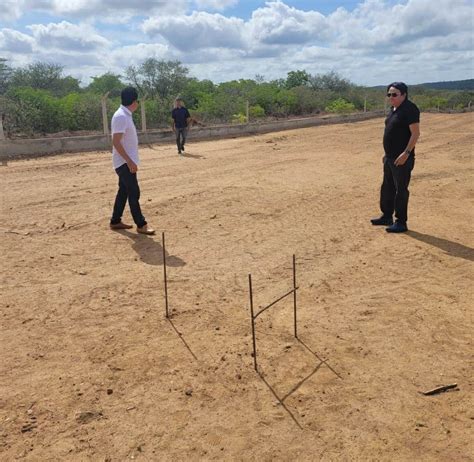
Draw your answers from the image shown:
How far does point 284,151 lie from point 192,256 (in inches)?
375

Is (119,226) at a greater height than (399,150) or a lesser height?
lesser

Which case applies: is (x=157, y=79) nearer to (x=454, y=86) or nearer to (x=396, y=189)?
(x=396, y=189)

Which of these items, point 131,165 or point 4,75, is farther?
point 4,75

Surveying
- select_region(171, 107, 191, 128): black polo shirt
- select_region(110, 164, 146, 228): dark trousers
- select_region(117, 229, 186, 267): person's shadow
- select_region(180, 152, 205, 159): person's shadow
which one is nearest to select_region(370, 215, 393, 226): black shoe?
select_region(117, 229, 186, 267): person's shadow

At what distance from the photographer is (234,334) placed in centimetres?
390

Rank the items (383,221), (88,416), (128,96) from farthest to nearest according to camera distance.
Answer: (383,221)
(128,96)
(88,416)

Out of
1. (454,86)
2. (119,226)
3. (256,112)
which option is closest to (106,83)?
(256,112)

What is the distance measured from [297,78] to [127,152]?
3743 centimetres

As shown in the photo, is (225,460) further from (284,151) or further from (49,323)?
(284,151)

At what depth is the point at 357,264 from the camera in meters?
5.39

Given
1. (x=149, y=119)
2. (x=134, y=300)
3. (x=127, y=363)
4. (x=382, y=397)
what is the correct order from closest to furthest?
1. (x=382, y=397)
2. (x=127, y=363)
3. (x=134, y=300)
4. (x=149, y=119)

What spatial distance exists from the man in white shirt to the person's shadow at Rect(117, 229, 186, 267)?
0.39 ft

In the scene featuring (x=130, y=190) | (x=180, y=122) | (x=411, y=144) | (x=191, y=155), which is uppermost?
(x=180, y=122)

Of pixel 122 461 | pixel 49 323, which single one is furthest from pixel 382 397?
pixel 49 323
